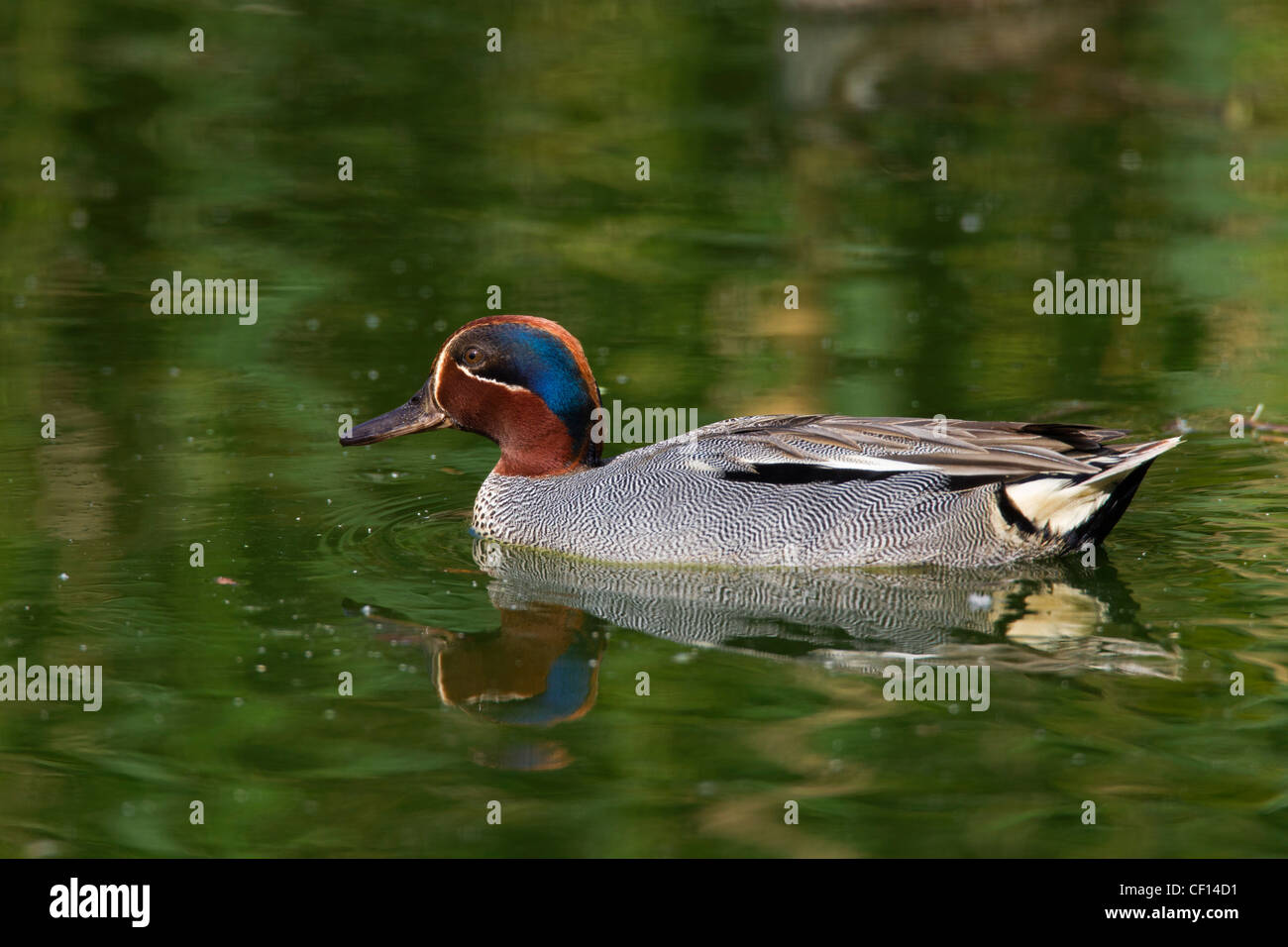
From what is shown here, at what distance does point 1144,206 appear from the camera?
611 inches

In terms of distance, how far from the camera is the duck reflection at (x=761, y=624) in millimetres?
7016

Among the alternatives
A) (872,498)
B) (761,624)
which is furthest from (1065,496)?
(761,624)

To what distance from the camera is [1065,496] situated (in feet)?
26.0

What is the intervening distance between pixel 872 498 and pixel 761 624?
35.9 inches

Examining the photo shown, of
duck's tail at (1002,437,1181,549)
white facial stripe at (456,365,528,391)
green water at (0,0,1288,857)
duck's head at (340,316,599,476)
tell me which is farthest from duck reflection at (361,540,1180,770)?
white facial stripe at (456,365,528,391)

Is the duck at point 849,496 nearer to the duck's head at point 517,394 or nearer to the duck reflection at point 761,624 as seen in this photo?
the duck reflection at point 761,624

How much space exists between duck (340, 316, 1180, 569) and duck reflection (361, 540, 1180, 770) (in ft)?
0.31

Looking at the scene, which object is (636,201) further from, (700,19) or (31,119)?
(700,19)

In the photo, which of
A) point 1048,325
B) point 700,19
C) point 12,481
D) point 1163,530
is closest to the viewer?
point 1163,530

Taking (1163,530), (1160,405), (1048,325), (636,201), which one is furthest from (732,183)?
(1163,530)

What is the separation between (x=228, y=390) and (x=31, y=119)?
830 cm

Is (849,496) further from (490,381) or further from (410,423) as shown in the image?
(410,423)

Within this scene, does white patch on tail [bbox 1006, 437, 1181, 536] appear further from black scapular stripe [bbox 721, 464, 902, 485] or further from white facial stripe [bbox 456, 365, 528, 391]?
white facial stripe [bbox 456, 365, 528, 391]

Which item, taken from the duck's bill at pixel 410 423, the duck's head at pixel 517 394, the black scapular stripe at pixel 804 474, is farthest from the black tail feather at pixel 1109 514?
the duck's bill at pixel 410 423
